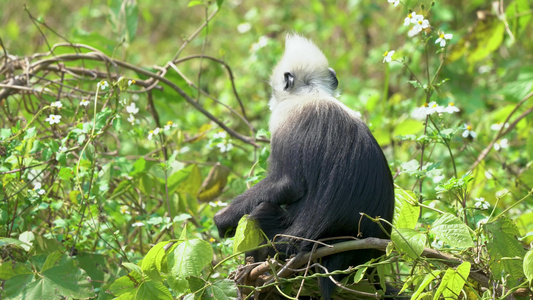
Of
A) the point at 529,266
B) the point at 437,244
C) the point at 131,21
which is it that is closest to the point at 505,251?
the point at 529,266

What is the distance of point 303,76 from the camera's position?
3.12 m

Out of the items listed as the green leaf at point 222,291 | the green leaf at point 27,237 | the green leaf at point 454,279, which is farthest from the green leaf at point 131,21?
the green leaf at point 454,279

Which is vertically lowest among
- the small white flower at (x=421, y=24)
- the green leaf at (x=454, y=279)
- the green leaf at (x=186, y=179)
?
the green leaf at (x=454, y=279)

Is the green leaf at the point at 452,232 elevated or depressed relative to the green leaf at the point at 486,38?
depressed

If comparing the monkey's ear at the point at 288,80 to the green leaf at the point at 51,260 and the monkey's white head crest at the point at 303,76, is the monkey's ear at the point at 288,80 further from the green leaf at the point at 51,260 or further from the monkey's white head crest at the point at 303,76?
the green leaf at the point at 51,260

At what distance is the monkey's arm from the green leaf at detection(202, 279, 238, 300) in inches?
19.6

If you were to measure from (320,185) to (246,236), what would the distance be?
40 centimetres

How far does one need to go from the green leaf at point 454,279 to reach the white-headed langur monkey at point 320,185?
1.46ft

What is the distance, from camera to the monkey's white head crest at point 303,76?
309 cm

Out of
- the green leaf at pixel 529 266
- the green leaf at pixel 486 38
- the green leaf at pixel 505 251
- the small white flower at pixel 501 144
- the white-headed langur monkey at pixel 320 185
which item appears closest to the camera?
the green leaf at pixel 529 266

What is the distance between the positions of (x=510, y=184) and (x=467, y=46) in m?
1.43

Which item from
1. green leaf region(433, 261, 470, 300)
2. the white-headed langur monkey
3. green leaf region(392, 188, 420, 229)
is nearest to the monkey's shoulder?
the white-headed langur monkey

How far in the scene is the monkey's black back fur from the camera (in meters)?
2.54

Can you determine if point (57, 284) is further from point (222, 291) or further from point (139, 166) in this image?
point (139, 166)
